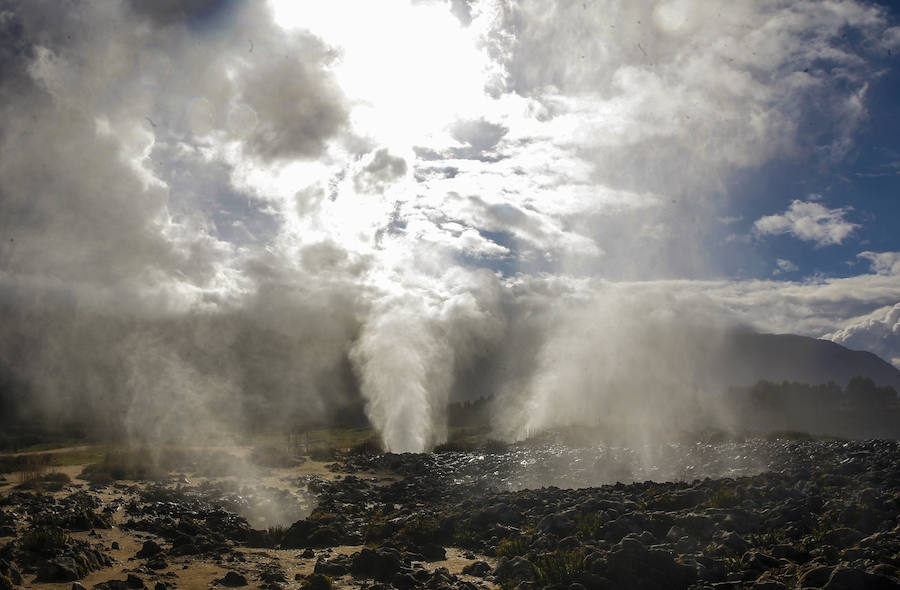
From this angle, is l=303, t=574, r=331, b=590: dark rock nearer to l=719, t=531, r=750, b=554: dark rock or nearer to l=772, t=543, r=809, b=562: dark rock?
l=719, t=531, r=750, b=554: dark rock

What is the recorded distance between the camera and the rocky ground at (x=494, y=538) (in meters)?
14.1

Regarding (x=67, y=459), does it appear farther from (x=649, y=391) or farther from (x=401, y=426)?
(x=649, y=391)

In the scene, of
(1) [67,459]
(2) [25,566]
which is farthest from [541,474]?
(1) [67,459]

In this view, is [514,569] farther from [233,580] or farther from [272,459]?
[272,459]

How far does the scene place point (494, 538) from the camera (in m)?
20.3

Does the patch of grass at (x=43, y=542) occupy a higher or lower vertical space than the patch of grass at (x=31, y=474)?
lower

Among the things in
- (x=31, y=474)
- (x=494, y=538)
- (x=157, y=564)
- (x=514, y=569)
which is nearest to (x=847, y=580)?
(x=514, y=569)

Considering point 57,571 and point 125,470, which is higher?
point 125,470

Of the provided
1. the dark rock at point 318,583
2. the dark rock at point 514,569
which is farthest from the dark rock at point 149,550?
the dark rock at point 514,569

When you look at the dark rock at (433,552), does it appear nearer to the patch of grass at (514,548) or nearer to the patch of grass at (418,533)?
the patch of grass at (418,533)

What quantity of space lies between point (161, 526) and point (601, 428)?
50461 millimetres

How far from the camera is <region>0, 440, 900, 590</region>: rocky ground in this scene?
46.3ft

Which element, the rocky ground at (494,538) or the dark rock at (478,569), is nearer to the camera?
the rocky ground at (494,538)

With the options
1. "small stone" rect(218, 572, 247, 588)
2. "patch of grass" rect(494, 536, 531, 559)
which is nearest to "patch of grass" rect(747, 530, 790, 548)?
"patch of grass" rect(494, 536, 531, 559)
